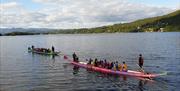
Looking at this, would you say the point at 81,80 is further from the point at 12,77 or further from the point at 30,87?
Answer: the point at 12,77

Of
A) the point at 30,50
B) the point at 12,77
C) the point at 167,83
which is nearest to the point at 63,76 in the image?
the point at 12,77

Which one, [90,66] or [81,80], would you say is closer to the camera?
[81,80]

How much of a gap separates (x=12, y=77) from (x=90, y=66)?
16817 millimetres

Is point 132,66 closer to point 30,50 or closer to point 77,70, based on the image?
point 77,70

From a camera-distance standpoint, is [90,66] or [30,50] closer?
[90,66]

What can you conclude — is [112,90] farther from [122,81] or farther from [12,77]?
[12,77]

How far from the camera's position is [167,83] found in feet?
159

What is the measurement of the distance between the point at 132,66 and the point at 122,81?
18.7m

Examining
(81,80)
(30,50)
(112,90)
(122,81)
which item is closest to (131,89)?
(112,90)

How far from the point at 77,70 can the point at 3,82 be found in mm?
18001

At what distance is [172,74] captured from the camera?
186 feet

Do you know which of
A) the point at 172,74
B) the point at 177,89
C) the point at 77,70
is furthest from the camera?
the point at 77,70

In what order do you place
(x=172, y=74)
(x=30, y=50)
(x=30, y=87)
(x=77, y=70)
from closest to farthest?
1. (x=30, y=87)
2. (x=172, y=74)
3. (x=77, y=70)
4. (x=30, y=50)

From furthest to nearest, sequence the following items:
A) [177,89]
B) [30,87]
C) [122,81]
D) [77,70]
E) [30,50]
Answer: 1. [30,50]
2. [77,70]
3. [122,81]
4. [30,87]
5. [177,89]
